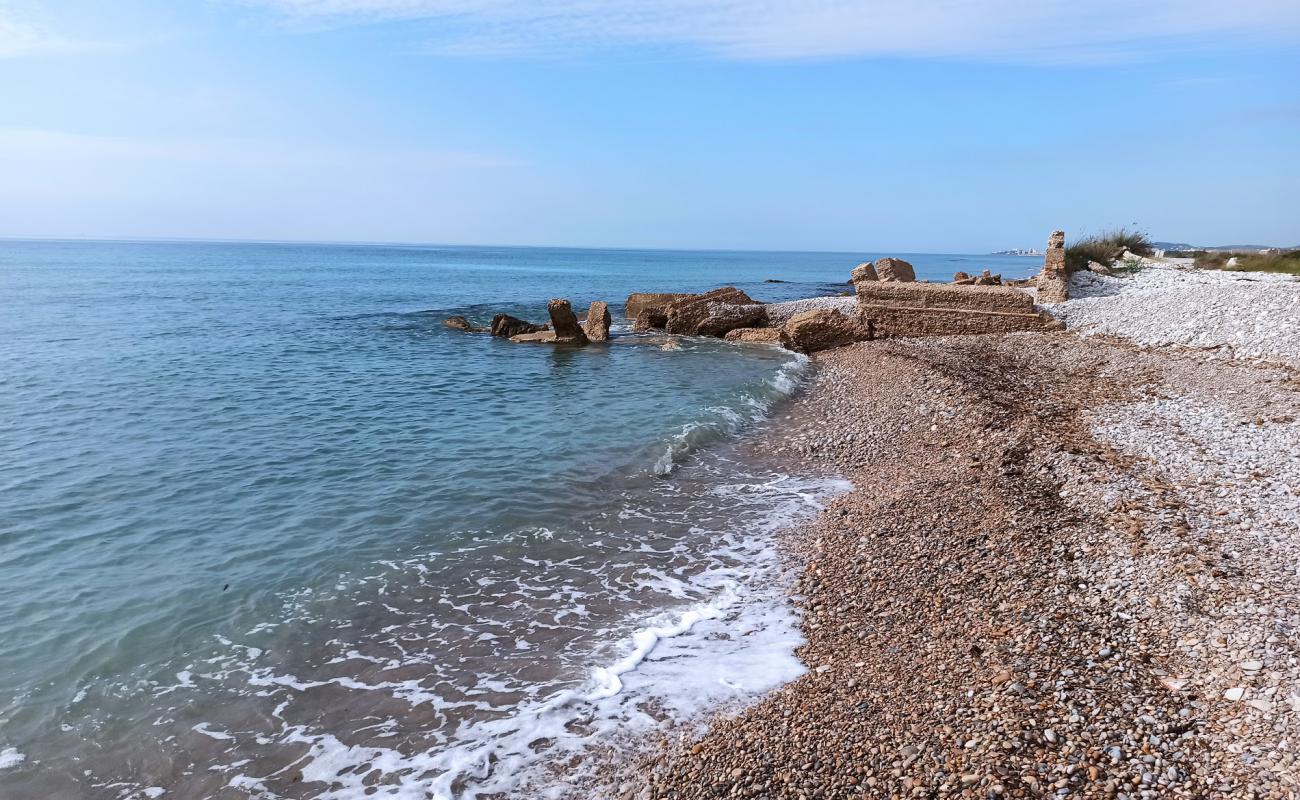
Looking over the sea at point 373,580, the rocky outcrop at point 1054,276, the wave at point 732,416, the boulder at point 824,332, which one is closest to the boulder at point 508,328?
the boulder at point 824,332

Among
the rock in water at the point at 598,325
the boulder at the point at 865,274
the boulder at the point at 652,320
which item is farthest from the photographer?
the boulder at the point at 865,274

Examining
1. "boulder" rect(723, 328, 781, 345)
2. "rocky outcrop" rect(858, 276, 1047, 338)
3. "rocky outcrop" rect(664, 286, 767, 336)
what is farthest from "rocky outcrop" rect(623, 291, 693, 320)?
"rocky outcrop" rect(858, 276, 1047, 338)

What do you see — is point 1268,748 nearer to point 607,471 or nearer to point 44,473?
point 607,471

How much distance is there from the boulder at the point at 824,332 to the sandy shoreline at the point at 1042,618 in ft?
32.3

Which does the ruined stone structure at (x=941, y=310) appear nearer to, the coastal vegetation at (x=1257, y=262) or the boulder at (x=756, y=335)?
the boulder at (x=756, y=335)

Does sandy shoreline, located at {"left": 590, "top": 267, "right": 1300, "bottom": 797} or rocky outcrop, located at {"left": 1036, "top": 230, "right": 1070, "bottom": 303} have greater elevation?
rocky outcrop, located at {"left": 1036, "top": 230, "right": 1070, "bottom": 303}

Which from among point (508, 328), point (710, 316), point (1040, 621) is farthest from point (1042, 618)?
point (508, 328)

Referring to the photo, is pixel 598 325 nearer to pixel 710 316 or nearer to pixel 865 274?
pixel 710 316

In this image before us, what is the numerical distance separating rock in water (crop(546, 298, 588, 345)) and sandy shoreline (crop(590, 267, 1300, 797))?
13118 millimetres

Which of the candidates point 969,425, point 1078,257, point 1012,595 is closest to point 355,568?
point 1012,595

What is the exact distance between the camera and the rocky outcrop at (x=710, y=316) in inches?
971

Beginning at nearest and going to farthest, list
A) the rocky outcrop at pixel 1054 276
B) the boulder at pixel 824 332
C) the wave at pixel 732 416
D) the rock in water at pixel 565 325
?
the wave at pixel 732 416 < the boulder at pixel 824 332 < the rocky outcrop at pixel 1054 276 < the rock in water at pixel 565 325

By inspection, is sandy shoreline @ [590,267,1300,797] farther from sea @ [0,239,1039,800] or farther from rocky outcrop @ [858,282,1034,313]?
rocky outcrop @ [858,282,1034,313]

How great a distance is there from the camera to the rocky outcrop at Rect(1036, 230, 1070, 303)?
22000 millimetres
